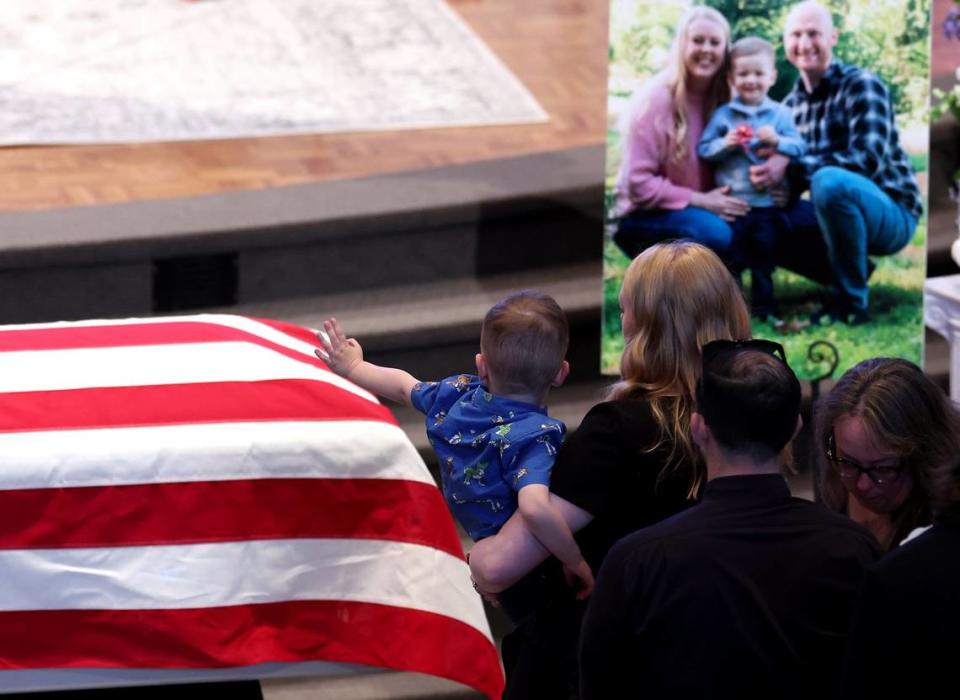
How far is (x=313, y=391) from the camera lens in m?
2.90

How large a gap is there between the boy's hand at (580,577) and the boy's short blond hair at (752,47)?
207cm

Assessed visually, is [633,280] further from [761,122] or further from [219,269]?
[219,269]

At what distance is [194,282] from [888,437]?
265 cm

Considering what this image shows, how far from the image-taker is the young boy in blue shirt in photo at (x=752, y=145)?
12.9ft

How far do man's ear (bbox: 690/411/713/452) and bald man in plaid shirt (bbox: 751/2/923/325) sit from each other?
89.3 inches

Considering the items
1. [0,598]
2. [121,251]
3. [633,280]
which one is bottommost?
[0,598]

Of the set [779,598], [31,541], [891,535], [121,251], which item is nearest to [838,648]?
[779,598]

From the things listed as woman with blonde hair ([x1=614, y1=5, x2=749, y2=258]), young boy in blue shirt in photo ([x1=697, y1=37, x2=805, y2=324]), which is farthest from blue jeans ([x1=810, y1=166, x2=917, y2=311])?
woman with blonde hair ([x1=614, y1=5, x2=749, y2=258])

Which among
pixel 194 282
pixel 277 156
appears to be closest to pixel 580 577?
pixel 194 282

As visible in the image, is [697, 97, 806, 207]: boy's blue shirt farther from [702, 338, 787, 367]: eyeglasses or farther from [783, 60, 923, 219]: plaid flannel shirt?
[702, 338, 787, 367]: eyeglasses

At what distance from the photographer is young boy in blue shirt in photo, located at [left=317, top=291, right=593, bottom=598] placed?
6.98 ft

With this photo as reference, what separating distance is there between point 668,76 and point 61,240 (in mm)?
1606

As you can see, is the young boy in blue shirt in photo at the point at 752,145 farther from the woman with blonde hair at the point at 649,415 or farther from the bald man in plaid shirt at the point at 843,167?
the woman with blonde hair at the point at 649,415

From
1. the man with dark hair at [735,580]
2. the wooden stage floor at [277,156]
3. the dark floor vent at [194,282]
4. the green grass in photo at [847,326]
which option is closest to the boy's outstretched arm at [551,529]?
the man with dark hair at [735,580]
